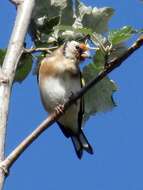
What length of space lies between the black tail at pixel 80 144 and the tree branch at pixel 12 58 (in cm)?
139

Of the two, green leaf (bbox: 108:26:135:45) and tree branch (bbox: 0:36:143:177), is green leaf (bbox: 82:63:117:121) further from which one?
tree branch (bbox: 0:36:143:177)

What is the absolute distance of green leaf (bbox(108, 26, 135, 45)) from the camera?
2.24 metres

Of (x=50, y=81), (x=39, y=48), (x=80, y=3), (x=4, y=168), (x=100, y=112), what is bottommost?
(x=4, y=168)

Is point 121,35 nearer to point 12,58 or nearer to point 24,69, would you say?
point 12,58

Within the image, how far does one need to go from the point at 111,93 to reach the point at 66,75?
3.04ft

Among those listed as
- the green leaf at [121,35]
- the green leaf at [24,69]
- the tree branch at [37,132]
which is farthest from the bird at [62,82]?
the tree branch at [37,132]

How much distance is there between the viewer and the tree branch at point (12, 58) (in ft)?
7.07

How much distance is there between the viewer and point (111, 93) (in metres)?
3.09

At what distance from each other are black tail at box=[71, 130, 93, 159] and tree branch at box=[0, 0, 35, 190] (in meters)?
1.39

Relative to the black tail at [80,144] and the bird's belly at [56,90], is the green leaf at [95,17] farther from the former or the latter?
the black tail at [80,144]

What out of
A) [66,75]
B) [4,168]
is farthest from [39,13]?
[4,168]

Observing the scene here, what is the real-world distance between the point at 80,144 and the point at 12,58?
1705 millimetres

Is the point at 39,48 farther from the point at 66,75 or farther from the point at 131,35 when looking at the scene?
the point at 66,75

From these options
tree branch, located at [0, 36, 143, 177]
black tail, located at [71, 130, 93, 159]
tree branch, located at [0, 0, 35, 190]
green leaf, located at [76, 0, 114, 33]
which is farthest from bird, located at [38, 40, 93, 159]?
tree branch, located at [0, 36, 143, 177]
